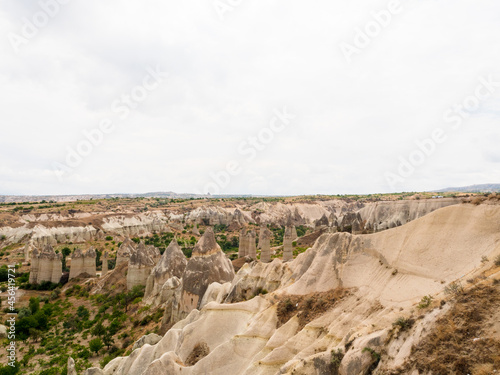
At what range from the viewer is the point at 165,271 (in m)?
32.7

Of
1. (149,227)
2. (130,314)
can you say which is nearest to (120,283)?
(130,314)

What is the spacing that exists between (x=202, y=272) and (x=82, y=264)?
30104 millimetres

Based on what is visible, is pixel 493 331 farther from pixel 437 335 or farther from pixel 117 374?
pixel 117 374

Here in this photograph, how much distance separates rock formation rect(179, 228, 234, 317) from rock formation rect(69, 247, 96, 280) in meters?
28.5

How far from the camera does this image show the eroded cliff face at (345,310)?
8.72 meters

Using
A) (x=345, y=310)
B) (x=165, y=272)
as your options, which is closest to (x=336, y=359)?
(x=345, y=310)

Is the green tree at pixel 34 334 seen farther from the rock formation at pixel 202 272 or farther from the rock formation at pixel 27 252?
the rock formation at pixel 27 252

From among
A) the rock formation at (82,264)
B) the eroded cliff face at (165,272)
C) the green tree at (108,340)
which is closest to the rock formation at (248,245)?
the eroded cliff face at (165,272)

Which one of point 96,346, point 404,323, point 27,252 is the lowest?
point 96,346

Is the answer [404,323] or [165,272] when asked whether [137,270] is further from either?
[404,323]

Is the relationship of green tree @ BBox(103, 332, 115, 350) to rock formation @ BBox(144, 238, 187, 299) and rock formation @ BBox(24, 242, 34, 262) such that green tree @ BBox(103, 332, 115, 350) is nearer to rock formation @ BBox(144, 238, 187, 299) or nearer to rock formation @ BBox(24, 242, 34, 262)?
rock formation @ BBox(144, 238, 187, 299)

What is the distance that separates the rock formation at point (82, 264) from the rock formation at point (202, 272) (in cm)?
2854

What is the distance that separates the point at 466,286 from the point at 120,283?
38584mm

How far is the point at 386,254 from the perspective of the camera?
14.1 meters
